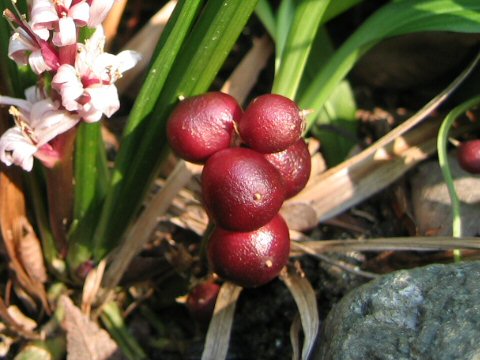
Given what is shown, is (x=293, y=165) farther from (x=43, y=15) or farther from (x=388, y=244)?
(x=43, y=15)

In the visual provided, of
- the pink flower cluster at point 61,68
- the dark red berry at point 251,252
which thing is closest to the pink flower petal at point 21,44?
the pink flower cluster at point 61,68

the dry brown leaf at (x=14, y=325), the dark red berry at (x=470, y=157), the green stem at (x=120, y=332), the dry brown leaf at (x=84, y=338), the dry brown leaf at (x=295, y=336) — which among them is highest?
the dark red berry at (x=470, y=157)

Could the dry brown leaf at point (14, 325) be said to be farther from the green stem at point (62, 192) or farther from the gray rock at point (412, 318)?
the gray rock at point (412, 318)

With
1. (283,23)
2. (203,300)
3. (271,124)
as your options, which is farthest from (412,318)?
(283,23)

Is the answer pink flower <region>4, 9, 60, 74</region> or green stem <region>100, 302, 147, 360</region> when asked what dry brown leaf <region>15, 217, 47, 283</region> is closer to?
green stem <region>100, 302, 147, 360</region>

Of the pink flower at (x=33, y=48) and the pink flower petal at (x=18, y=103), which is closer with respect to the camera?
the pink flower at (x=33, y=48)

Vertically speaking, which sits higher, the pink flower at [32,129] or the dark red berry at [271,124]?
the dark red berry at [271,124]

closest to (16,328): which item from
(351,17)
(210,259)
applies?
(210,259)

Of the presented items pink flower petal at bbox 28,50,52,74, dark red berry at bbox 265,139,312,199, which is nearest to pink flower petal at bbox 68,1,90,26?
pink flower petal at bbox 28,50,52,74
